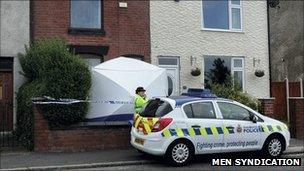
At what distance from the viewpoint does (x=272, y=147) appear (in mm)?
11859

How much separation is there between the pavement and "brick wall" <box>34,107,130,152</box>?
291 millimetres

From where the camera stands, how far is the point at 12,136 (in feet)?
47.9

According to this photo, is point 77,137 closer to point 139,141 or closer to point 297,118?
point 139,141

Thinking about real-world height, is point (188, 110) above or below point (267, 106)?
above

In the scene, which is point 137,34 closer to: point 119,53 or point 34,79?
point 119,53

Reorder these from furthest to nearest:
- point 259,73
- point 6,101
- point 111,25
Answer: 1. point 259,73
2. point 111,25
3. point 6,101

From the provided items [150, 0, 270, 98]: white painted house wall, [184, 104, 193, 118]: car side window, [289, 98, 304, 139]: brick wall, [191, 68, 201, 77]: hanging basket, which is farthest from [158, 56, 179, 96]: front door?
A: [184, 104, 193, 118]: car side window

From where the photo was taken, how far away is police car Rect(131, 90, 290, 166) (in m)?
10.8

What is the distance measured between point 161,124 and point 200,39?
355 inches

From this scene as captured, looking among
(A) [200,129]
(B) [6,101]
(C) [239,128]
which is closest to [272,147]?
(C) [239,128]

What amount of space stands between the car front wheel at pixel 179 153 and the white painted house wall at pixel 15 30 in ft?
24.5

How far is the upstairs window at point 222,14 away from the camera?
64.3 ft

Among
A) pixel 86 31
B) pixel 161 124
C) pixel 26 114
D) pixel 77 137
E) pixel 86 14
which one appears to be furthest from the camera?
pixel 86 14

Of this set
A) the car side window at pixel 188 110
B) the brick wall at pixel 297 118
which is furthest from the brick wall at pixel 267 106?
the car side window at pixel 188 110
